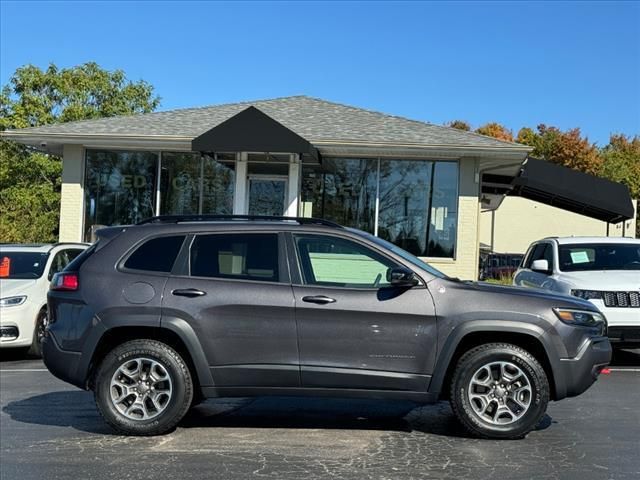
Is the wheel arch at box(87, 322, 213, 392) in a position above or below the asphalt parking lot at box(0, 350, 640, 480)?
above

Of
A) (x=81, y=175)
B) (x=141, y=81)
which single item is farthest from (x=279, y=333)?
(x=141, y=81)

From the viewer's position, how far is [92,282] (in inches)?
238

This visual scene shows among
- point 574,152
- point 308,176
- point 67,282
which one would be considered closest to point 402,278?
point 67,282

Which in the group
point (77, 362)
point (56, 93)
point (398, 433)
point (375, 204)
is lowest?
point (398, 433)

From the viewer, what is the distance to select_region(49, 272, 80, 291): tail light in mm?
6078

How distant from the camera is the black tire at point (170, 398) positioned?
5.86 m

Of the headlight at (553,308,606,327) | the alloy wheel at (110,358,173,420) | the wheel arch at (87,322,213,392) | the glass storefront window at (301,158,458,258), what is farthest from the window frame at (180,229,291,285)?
the glass storefront window at (301,158,458,258)

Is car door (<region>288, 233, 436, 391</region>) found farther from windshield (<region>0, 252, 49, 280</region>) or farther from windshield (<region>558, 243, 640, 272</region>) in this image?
windshield (<region>0, 252, 49, 280</region>)

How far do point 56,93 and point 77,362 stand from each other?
1183 inches

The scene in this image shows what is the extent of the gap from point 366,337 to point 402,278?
1.84 feet

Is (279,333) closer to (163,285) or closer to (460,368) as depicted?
(163,285)

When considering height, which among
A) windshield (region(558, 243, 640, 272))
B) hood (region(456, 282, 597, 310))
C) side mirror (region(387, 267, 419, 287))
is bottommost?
hood (region(456, 282, 597, 310))

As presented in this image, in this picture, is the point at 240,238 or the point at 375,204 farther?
the point at 375,204

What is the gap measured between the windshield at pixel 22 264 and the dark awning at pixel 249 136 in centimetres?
384
